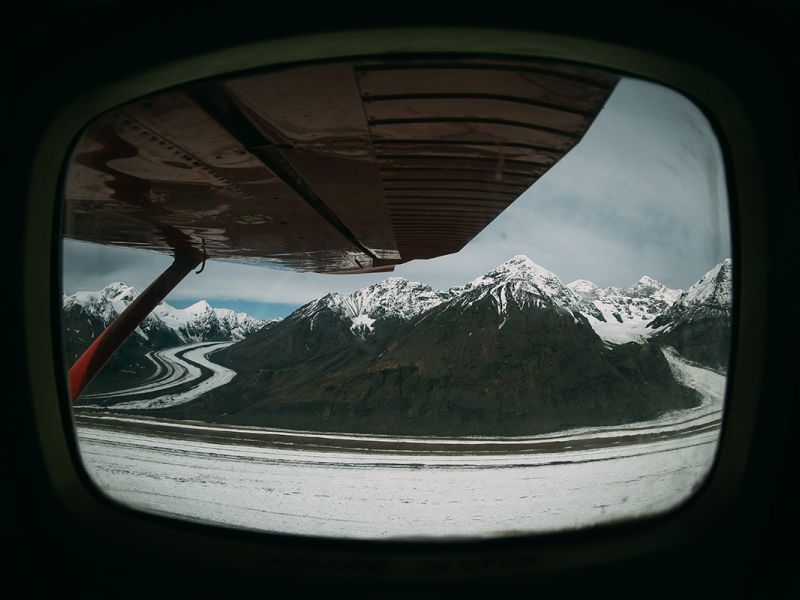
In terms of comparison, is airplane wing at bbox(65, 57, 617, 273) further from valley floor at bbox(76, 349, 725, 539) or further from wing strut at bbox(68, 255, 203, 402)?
valley floor at bbox(76, 349, 725, 539)

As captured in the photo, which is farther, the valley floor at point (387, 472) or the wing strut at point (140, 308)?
the wing strut at point (140, 308)

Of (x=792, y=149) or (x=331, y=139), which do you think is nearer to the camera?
(x=792, y=149)

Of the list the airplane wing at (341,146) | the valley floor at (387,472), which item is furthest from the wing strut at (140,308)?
the airplane wing at (341,146)

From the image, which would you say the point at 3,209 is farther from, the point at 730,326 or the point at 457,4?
the point at 730,326

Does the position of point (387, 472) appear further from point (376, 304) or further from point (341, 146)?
point (341, 146)

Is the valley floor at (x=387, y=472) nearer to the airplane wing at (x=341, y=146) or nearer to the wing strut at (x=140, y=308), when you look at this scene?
the wing strut at (x=140, y=308)

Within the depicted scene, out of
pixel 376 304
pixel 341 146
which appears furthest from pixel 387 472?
pixel 341 146

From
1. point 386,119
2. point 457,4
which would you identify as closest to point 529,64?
point 457,4

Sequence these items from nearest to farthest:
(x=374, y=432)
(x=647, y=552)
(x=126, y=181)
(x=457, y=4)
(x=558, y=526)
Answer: (x=457, y=4) < (x=647, y=552) < (x=558, y=526) < (x=126, y=181) < (x=374, y=432)

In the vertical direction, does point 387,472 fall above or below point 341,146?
below
